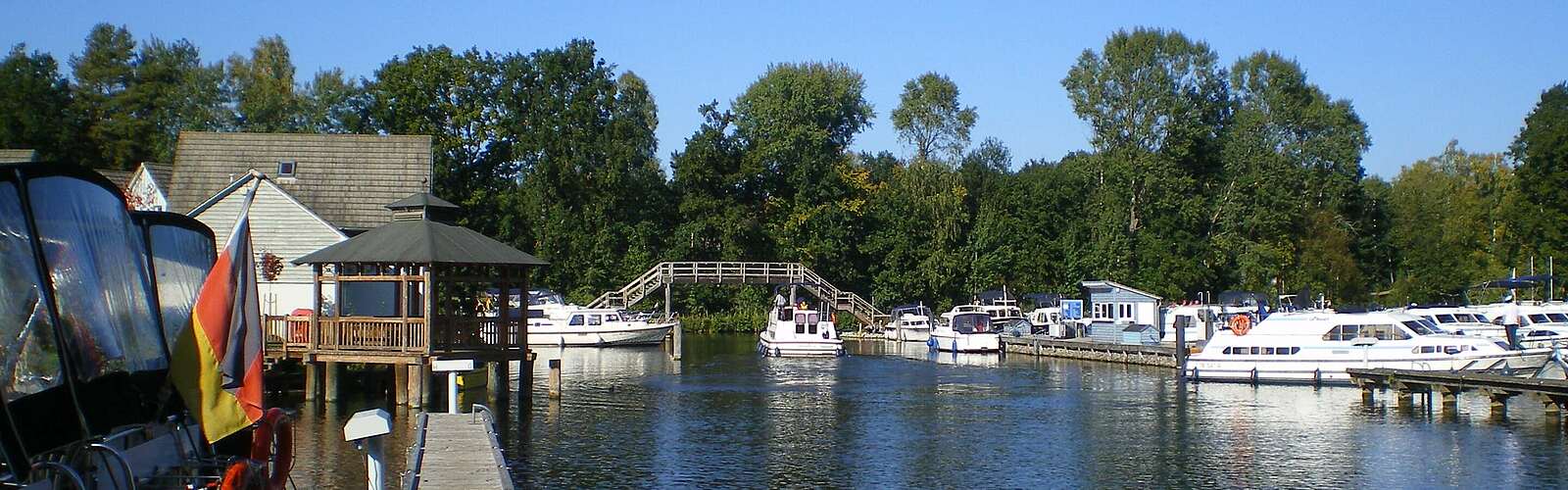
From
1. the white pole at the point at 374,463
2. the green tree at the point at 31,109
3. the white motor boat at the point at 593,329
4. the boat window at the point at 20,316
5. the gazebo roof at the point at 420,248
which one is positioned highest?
the green tree at the point at 31,109

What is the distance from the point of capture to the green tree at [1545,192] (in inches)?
2798

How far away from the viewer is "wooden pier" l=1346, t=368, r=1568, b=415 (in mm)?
30469

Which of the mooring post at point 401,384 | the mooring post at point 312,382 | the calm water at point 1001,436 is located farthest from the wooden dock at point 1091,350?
the mooring post at point 312,382

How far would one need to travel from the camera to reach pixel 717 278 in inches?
2886

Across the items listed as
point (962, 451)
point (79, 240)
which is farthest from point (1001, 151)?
point (79, 240)

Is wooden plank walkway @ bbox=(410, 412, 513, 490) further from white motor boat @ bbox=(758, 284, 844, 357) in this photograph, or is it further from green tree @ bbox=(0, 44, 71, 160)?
green tree @ bbox=(0, 44, 71, 160)

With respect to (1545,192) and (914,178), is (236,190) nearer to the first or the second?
(914,178)

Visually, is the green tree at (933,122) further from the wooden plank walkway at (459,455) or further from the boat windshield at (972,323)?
the wooden plank walkway at (459,455)

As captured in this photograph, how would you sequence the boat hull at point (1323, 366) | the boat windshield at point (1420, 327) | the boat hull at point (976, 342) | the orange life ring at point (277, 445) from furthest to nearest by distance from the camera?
1. the boat hull at point (976, 342)
2. the boat windshield at point (1420, 327)
3. the boat hull at point (1323, 366)
4. the orange life ring at point (277, 445)

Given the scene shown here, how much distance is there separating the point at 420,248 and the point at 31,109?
1647 inches

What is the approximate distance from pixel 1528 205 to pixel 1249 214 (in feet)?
42.5

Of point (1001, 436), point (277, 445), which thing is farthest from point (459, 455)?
point (1001, 436)

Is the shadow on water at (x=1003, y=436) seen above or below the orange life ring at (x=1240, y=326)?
below

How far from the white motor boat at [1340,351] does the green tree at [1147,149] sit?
32354mm
